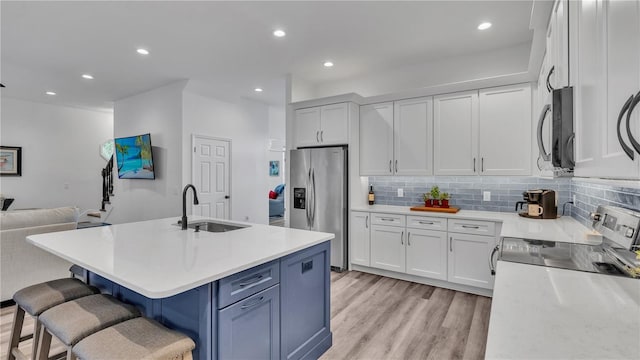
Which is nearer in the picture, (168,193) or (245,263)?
(245,263)

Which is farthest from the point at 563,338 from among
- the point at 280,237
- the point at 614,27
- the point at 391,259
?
the point at 391,259

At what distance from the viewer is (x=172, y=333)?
55.2 inches

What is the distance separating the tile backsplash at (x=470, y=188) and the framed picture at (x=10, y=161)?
686 cm

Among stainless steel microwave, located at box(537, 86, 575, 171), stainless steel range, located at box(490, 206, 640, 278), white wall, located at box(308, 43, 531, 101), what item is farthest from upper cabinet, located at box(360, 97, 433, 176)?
stainless steel microwave, located at box(537, 86, 575, 171)

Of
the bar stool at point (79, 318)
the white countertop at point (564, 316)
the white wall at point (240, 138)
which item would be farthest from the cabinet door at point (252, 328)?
the white wall at point (240, 138)

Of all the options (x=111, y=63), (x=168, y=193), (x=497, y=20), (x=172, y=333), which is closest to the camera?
(x=172, y=333)

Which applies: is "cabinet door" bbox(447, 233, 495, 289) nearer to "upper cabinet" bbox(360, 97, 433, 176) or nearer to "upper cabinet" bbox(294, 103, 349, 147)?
"upper cabinet" bbox(360, 97, 433, 176)

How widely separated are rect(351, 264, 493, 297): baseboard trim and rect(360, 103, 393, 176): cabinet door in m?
1.26

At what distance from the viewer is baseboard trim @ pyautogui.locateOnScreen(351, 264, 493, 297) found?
3307 mm

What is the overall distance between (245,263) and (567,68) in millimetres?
1691

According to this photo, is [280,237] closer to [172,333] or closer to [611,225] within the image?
[172,333]

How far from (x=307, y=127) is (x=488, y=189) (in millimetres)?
2462

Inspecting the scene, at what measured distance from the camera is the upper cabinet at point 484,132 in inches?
129

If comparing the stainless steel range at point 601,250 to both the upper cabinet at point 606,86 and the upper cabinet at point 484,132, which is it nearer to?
the upper cabinet at point 606,86
